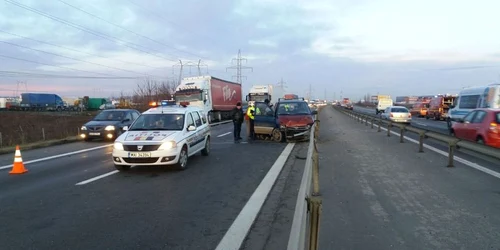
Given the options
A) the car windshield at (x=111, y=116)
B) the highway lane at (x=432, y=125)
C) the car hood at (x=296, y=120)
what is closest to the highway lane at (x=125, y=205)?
the car hood at (x=296, y=120)

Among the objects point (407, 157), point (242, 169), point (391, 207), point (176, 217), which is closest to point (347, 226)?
point (391, 207)

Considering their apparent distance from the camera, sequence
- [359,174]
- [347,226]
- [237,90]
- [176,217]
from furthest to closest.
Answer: [237,90], [359,174], [176,217], [347,226]

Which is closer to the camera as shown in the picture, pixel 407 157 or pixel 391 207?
pixel 391 207

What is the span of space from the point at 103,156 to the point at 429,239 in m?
11.3

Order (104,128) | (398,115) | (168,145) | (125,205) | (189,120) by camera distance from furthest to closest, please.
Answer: (398,115), (104,128), (189,120), (168,145), (125,205)

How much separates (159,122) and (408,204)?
23.4ft

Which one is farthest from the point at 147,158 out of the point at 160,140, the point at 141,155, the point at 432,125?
the point at 432,125

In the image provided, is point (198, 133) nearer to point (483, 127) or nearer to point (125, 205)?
point (125, 205)

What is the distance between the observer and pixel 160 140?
31.9 feet

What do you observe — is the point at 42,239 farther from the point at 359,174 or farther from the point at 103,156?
the point at 103,156

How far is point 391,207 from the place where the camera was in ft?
20.6

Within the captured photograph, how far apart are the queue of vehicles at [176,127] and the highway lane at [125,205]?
53cm

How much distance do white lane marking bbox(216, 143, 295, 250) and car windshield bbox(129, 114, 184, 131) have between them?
307 cm

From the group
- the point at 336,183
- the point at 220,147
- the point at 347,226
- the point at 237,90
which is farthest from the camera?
the point at 237,90
